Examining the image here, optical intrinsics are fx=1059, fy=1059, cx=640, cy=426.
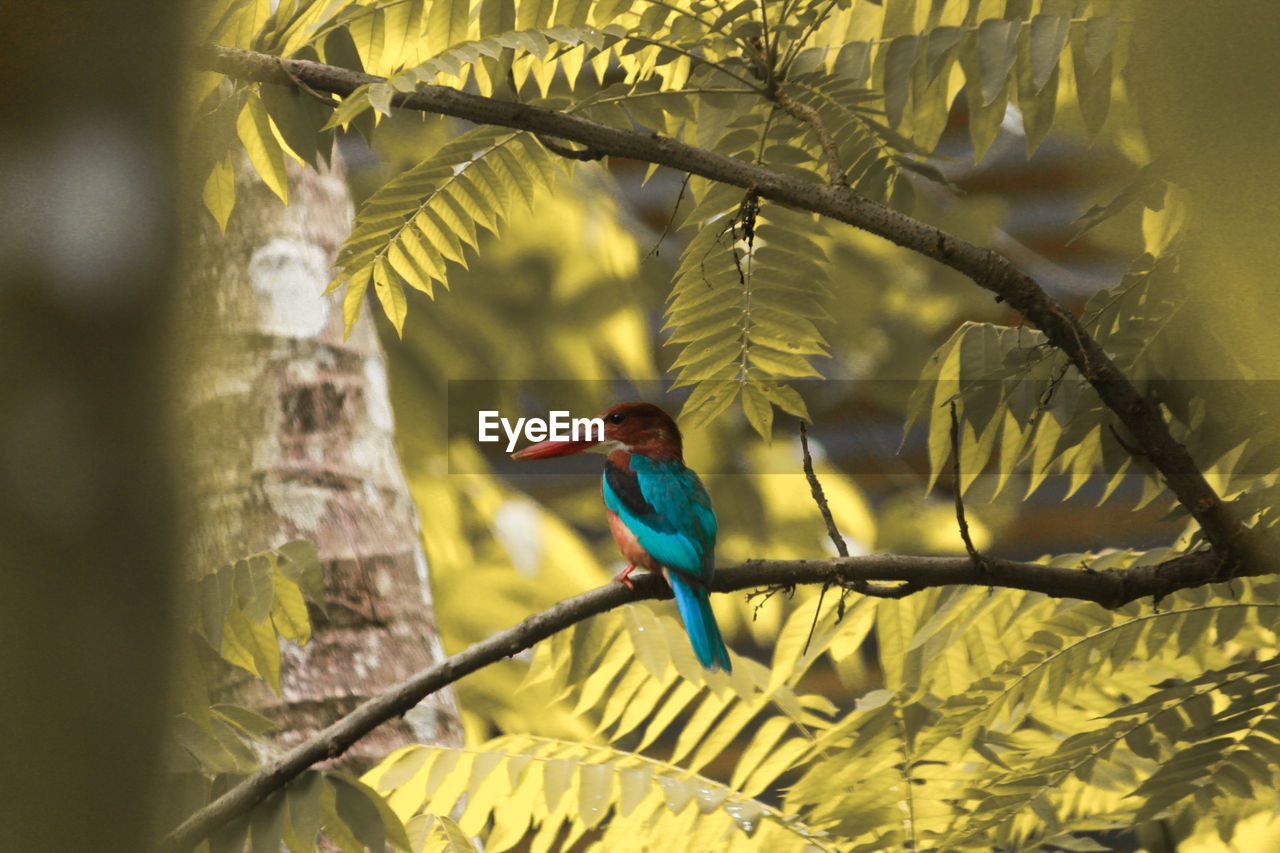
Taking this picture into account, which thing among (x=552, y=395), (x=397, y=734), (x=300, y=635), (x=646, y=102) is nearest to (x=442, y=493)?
(x=552, y=395)

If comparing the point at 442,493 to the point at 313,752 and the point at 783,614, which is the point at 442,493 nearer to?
the point at 783,614

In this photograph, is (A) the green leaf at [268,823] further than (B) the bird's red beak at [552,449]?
No

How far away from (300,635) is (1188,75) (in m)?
0.87

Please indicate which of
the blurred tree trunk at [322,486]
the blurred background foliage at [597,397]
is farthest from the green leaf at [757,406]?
the blurred background foliage at [597,397]

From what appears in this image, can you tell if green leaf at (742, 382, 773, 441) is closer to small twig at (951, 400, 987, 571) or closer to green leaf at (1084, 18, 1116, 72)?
small twig at (951, 400, 987, 571)

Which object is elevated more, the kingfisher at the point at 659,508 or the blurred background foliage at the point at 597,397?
the blurred background foliage at the point at 597,397

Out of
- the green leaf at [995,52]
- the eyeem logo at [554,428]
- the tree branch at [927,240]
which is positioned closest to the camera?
the tree branch at [927,240]

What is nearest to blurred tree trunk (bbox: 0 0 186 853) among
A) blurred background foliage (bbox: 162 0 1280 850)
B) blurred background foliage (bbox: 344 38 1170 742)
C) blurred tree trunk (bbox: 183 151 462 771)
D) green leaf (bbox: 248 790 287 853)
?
blurred background foliage (bbox: 162 0 1280 850)

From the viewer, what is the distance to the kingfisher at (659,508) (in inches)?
31.0

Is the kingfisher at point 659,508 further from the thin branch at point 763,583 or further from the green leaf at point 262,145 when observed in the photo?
the green leaf at point 262,145

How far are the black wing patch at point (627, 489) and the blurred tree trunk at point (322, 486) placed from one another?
1.45 ft

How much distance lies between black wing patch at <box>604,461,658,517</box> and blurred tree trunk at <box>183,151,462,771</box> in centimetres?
44

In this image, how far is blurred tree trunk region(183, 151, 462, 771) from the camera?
1.24 meters

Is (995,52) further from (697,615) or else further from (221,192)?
(221,192)
